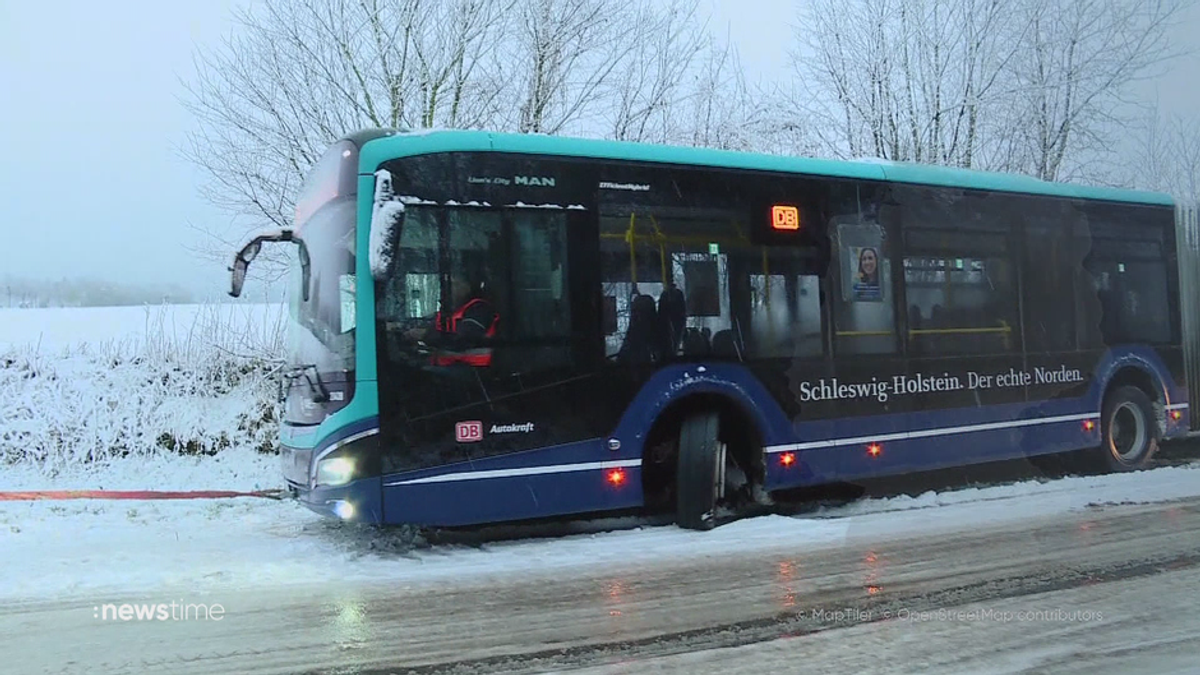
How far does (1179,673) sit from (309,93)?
13.5 m

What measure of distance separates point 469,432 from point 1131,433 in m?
8.99

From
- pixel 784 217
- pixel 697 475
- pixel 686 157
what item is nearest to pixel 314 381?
pixel 697 475

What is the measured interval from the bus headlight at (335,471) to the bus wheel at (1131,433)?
363 inches

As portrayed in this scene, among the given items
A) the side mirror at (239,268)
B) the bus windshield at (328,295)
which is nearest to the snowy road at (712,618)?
the bus windshield at (328,295)

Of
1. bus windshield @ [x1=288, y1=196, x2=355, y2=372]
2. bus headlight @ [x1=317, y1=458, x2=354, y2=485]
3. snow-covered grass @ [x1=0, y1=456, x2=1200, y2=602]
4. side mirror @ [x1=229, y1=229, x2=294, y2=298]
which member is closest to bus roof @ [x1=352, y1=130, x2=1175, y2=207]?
bus windshield @ [x1=288, y1=196, x2=355, y2=372]

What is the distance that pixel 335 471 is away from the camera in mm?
7062

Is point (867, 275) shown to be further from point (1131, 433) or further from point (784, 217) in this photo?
point (1131, 433)

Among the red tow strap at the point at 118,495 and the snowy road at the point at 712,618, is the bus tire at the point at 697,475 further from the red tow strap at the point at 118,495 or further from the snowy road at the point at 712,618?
the red tow strap at the point at 118,495

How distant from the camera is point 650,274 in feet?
26.9

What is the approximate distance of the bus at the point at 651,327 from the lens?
7211 mm

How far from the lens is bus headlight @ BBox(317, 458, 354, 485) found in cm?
703

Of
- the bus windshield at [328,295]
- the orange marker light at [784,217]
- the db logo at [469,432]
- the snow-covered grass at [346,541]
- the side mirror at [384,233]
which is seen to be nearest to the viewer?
the snow-covered grass at [346,541]

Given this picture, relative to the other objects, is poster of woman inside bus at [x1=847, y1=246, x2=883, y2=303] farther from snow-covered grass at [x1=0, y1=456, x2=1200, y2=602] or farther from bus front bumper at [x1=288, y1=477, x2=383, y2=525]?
bus front bumper at [x1=288, y1=477, x2=383, y2=525]

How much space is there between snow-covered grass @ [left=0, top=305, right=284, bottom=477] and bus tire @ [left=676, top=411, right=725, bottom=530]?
6.49 meters
